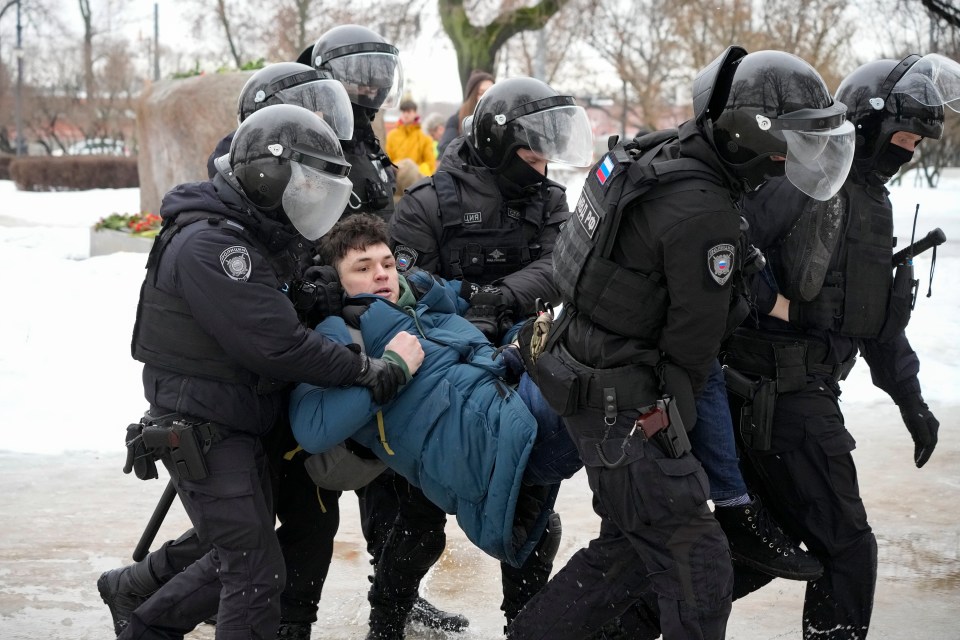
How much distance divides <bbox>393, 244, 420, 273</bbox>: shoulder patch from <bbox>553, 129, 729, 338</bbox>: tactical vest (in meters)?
1.10

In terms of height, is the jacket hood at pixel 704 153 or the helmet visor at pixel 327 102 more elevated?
the helmet visor at pixel 327 102

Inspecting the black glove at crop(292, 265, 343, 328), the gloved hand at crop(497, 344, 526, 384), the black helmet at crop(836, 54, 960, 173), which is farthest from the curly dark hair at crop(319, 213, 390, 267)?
the black helmet at crop(836, 54, 960, 173)

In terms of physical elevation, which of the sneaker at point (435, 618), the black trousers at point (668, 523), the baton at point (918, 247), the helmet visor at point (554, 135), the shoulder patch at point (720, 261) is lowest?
the sneaker at point (435, 618)

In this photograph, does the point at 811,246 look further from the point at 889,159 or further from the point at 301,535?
the point at 301,535

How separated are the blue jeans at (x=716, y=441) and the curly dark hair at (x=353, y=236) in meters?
1.18

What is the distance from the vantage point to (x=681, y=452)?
2.91 meters

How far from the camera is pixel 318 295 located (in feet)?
11.3

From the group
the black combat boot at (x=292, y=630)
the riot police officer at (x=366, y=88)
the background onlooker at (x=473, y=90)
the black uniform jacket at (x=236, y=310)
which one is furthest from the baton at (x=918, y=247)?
the background onlooker at (x=473, y=90)

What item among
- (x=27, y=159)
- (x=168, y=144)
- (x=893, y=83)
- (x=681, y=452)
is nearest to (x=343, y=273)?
(x=681, y=452)

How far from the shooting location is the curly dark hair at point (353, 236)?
141 inches

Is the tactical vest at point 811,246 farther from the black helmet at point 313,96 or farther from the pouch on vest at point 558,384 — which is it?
the black helmet at point 313,96

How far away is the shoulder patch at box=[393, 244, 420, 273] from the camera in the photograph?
3963mm

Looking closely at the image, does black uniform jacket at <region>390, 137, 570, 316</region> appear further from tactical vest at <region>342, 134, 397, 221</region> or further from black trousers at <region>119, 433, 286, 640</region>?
black trousers at <region>119, 433, 286, 640</region>

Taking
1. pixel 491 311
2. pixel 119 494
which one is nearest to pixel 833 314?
pixel 491 311
